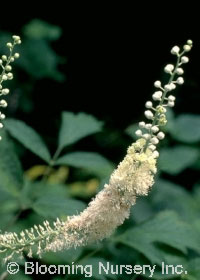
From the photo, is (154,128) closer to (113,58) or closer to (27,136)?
(27,136)

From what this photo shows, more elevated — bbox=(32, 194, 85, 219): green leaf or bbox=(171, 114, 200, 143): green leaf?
bbox=(171, 114, 200, 143): green leaf

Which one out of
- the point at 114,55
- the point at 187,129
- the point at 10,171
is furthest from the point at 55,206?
the point at 114,55

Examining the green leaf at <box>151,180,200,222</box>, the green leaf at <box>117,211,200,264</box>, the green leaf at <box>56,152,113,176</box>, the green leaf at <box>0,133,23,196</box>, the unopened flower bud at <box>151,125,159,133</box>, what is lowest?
the unopened flower bud at <box>151,125,159,133</box>

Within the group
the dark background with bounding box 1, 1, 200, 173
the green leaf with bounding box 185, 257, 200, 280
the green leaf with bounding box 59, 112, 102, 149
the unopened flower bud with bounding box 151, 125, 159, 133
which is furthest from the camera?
the dark background with bounding box 1, 1, 200, 173

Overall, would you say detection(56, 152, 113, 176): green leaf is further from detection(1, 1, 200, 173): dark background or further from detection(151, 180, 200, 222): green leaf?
detection(1, 1, 200, 173): dark background

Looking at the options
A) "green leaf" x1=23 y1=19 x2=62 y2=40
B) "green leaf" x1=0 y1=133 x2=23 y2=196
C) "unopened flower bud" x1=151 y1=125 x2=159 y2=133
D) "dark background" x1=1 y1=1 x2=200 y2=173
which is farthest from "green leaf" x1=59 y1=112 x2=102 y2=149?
"dark background" x1=1 y1=1 x2=200 y2=173

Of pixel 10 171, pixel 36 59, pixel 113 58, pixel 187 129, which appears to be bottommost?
pixel 10 171

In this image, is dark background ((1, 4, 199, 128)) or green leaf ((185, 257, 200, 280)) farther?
dark background ((1, 4, 199, 128))
